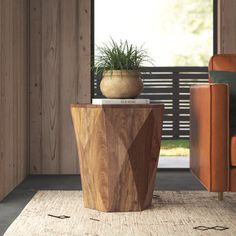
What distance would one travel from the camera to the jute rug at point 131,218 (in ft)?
8.09

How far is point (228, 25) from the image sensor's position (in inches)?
166

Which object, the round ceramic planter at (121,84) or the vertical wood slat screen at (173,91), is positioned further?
the vertical wood slat screen at (173,91)

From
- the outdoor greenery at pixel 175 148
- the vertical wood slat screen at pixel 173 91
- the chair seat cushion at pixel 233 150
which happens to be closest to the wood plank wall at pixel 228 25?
the chair seat cushion at pixel 233 150

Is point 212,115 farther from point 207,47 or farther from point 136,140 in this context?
point 207,47

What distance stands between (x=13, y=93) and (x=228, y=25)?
5.46 feet

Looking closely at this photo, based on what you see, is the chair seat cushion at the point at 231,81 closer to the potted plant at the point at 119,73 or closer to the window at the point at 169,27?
the potted plant at the point at 119,73

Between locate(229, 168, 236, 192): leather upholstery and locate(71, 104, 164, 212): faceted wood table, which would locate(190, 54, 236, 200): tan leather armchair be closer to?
locate(229, 168, 236, 192): leather upholstery

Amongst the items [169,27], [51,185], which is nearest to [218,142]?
[51,185]

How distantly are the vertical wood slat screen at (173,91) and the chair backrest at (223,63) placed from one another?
2.82 metres

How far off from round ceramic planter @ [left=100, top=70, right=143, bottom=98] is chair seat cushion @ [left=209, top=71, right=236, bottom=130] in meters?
0.48

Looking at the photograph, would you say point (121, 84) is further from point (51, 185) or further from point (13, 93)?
point (51, 185)

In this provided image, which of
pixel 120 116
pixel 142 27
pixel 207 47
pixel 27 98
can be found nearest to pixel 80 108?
pixel 120 116

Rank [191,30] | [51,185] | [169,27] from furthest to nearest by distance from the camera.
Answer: [191,30] < [169,27] < [51,185]

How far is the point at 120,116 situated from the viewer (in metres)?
2.77
